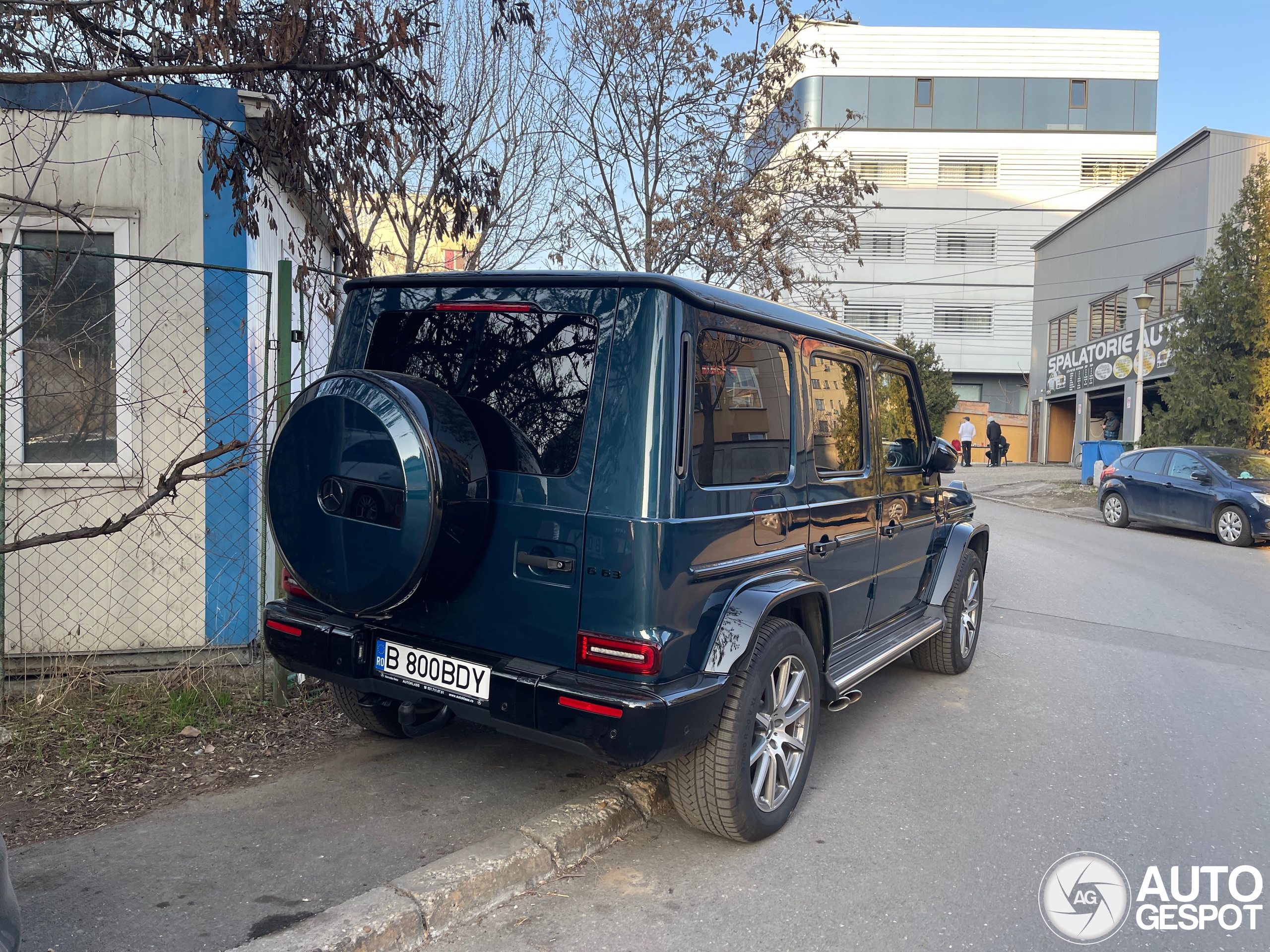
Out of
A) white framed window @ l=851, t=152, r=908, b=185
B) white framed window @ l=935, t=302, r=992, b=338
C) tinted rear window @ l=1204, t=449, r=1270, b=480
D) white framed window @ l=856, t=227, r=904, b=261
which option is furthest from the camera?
white framed window @ l=935, t=302, r=992, b=338

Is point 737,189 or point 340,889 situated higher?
point 737,189

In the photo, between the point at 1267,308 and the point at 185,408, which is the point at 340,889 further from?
the point at 1267,308

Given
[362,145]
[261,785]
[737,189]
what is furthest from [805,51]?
[261,785]

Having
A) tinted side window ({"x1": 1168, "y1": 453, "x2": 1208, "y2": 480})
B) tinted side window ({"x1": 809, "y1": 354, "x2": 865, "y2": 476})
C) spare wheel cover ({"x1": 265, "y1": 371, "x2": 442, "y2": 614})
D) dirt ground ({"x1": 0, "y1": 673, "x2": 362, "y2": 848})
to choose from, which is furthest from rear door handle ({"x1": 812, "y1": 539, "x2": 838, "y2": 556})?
tinted side window ({"x1": 1168, "y1": 453, "x2": 1208, "y2": 480})

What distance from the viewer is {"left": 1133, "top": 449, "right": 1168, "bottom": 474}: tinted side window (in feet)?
46.9

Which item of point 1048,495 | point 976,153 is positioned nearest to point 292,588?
point 1048,495

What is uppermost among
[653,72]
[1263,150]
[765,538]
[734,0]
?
[1263,150]

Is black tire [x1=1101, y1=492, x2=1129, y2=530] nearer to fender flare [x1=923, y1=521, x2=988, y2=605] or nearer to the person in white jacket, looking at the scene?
fender flare [x1=923, y1=521, x2=988, y2=605]

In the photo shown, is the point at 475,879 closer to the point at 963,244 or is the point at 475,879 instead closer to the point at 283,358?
the point at 283,358

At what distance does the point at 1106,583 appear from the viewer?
9656 millimetres

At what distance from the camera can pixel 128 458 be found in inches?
197

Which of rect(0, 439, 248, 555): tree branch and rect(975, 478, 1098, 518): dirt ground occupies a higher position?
rect(0, 439, 248, 555): tree branch

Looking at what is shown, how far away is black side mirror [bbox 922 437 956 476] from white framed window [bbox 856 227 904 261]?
43338 mm

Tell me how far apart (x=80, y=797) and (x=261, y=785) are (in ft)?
2.23
